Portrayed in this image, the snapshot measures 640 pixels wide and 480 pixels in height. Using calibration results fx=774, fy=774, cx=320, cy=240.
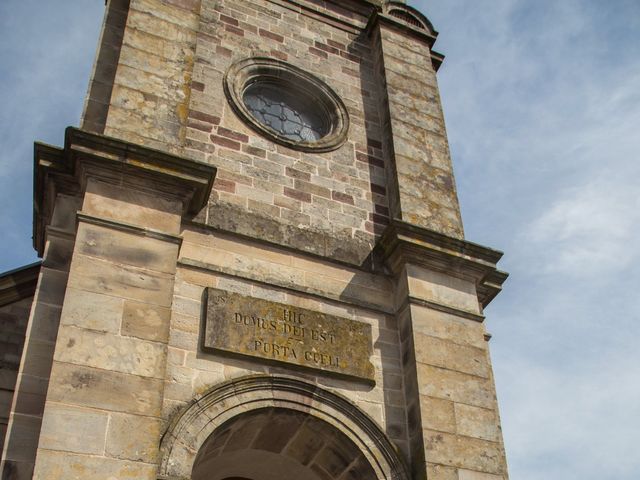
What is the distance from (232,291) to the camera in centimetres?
757

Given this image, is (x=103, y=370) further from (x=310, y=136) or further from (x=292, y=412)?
(x=310, y=136)

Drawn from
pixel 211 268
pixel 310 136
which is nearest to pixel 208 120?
pixel 310 136

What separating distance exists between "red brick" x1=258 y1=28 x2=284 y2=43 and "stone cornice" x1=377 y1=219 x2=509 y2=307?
376cm

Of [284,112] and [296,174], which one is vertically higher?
[284,112]

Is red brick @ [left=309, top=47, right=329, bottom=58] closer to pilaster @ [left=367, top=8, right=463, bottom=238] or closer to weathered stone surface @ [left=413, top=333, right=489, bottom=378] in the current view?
pilaster @ [left=367, top=8, right=463, bottom=238]

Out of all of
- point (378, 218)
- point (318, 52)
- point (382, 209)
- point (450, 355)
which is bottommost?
point (450, 355)

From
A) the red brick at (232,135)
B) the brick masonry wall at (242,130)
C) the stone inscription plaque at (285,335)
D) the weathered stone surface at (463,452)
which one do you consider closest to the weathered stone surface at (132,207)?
the brick masonry wall at (242,130)

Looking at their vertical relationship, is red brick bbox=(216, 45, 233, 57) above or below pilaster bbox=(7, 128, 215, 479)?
above

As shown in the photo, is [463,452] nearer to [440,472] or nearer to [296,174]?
[440,472]

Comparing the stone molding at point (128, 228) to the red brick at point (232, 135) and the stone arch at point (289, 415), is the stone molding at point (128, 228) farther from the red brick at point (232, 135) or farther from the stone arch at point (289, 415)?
the red brick at point (232, 135)

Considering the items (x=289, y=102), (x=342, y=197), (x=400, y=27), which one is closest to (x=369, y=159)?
(x=342, y=197)

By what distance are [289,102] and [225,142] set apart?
1796 millimetres

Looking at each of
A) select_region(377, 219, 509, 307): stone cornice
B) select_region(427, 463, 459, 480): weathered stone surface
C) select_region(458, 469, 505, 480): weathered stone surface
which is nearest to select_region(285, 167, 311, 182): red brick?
select_region(377, 219, 509, 307): stone cornice

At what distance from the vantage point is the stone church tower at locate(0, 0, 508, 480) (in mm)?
6266
